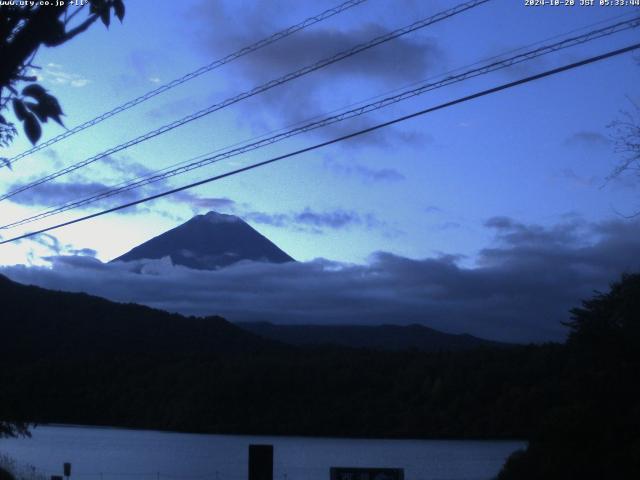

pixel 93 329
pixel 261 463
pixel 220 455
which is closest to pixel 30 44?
pixel 261 463

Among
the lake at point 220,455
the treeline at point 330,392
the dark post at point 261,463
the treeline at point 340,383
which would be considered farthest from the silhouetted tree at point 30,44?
A: the treeline at point 330,392

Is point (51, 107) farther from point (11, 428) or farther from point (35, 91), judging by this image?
point (11, 428)

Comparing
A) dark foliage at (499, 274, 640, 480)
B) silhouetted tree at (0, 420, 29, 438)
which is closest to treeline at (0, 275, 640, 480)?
dark foliage at (499, 274, 640, 480)

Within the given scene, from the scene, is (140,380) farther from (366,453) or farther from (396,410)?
(396,410)

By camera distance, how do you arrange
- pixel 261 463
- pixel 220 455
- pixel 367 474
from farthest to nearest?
pixel 220 455, pixel 367 474, pixel 261 463

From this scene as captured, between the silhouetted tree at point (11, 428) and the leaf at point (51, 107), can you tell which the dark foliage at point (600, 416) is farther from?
the leaf at point (51, 107)

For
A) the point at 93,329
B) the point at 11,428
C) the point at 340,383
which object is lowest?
the point at 11,428

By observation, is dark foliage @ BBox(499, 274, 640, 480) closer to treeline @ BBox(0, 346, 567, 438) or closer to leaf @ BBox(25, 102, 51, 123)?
leaf @ BBox(25, 102, 51, 123)
